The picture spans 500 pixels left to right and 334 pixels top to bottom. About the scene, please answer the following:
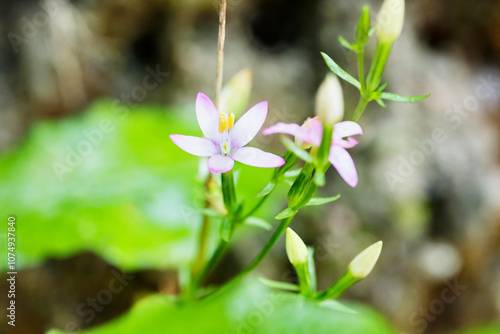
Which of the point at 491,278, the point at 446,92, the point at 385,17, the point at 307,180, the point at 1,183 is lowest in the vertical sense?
the point at 491,278

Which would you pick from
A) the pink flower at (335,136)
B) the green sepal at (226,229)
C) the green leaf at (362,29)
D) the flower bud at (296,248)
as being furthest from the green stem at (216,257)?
the green leaf at (362,29)

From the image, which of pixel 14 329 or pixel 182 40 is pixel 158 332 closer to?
pixel 14 329

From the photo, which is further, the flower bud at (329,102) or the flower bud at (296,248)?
the flower bud at (296,248)

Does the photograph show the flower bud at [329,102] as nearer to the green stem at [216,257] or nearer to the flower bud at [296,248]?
the flower bud at [296,248]

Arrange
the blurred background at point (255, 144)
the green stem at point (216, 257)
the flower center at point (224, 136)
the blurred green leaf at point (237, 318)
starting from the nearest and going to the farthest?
the flower center at point (224, 136) → the green stem at point (216, 257) → the blurred green leaf at point (237, 318) → the blurred background at point (255, 144)

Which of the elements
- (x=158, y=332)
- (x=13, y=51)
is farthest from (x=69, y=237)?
(x=13, y=51)

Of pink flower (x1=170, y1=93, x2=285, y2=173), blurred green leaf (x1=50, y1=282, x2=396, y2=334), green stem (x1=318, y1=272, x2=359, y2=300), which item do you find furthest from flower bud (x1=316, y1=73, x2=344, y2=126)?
blurred green leaf (x1=50, y1=282, x2=396, y2=334)

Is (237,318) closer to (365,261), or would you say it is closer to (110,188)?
(365,261)
